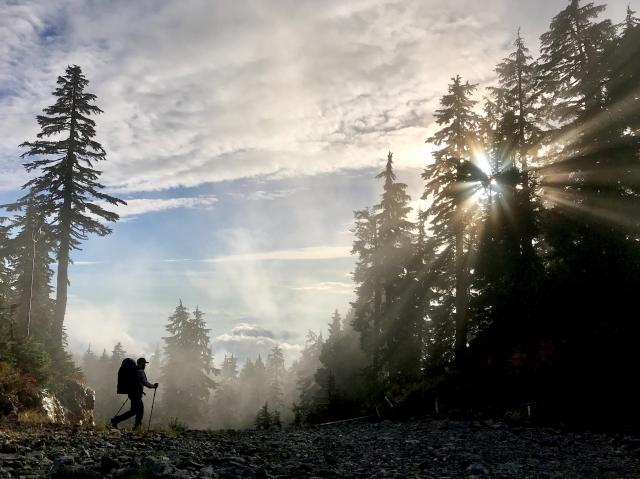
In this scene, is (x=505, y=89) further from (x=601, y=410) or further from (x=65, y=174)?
(x=65, y=174)

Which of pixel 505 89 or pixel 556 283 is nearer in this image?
pixel 556 283

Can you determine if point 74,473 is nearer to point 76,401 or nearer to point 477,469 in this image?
point 477,469

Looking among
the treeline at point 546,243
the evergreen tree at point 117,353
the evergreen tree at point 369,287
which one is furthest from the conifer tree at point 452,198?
the evergreen tree at point 117,353

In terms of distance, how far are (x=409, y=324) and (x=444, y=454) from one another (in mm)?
23271

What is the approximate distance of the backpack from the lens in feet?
40.8

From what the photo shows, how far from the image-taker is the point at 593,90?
2027 cm

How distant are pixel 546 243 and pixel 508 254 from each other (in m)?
2.83

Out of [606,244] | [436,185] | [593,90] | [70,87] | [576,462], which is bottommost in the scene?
[576,462]

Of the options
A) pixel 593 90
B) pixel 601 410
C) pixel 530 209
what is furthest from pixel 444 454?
pixel 593 90

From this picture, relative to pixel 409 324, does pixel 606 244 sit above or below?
above

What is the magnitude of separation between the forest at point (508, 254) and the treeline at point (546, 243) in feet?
0.22

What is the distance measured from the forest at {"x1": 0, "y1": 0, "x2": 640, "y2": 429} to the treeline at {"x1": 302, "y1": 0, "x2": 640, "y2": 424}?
0.07 m

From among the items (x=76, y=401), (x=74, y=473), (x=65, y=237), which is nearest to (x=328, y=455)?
(x=74, y=473)

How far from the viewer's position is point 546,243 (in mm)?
20000
